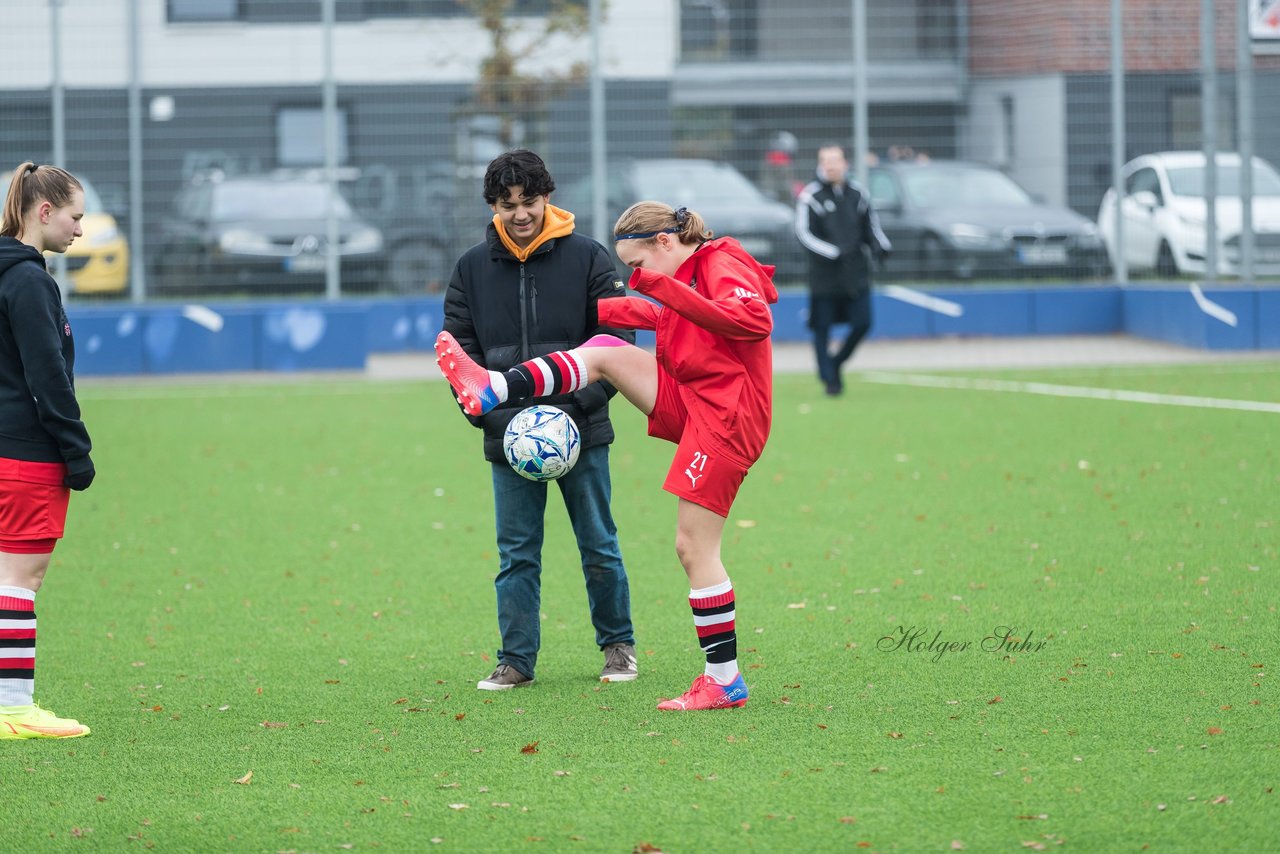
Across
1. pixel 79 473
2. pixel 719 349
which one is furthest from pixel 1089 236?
pixel 79 473

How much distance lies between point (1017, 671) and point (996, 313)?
46.5 feet

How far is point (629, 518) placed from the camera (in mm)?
9148

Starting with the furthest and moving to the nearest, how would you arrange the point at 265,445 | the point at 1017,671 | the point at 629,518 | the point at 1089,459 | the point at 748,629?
the point at 265,445 → the point at 1089,459 → the point at 629,518 → the point at 748,629 → the point at 1017,671

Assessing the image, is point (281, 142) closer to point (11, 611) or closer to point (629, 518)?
point (629, 518)

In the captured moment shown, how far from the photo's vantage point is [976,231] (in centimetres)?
1912

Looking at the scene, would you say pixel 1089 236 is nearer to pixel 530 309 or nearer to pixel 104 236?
pixel 104 236

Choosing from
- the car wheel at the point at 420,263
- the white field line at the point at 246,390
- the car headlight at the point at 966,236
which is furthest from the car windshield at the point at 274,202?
the car headlight at the point at 966,236

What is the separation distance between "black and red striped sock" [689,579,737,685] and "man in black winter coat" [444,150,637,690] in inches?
21.6

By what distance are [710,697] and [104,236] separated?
14553 mm

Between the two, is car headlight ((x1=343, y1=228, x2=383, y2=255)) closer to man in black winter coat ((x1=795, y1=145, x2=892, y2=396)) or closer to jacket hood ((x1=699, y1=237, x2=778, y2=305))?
man in black winter coat ((x1=795, y1=145, x2=892, y2=396))

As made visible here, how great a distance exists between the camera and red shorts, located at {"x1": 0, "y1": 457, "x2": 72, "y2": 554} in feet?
16.5

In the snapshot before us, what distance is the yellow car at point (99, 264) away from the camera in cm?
1798

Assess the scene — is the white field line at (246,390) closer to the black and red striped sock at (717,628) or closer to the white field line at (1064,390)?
the white field line at (1064,390)

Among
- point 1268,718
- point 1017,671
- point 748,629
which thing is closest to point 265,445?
point 748,629
